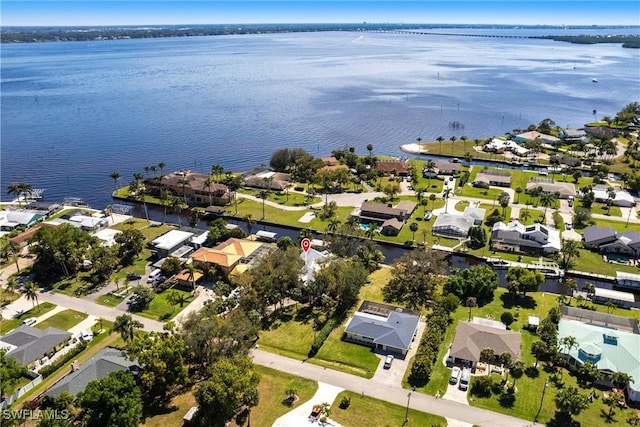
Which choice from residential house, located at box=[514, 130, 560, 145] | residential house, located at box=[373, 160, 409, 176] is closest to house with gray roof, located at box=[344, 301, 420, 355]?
residential house, located at box=[373, 160, 409, 176]

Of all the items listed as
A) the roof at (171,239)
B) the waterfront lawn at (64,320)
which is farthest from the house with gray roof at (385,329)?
the roof at (171,239)

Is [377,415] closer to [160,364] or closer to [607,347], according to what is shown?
[160,364]

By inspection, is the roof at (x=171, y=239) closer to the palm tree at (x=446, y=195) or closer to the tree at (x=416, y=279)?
the tree at (x=416, y=279)

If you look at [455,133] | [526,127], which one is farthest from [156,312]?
[526,127]

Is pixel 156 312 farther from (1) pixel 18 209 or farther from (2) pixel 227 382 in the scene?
(1) pixel 18 209

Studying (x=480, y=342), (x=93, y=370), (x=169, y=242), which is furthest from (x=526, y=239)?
(x=93, y=370)

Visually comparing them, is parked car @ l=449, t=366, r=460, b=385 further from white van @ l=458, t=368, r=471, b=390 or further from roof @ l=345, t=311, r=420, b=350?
roof @ l=345, t=311, r=420, b=350
